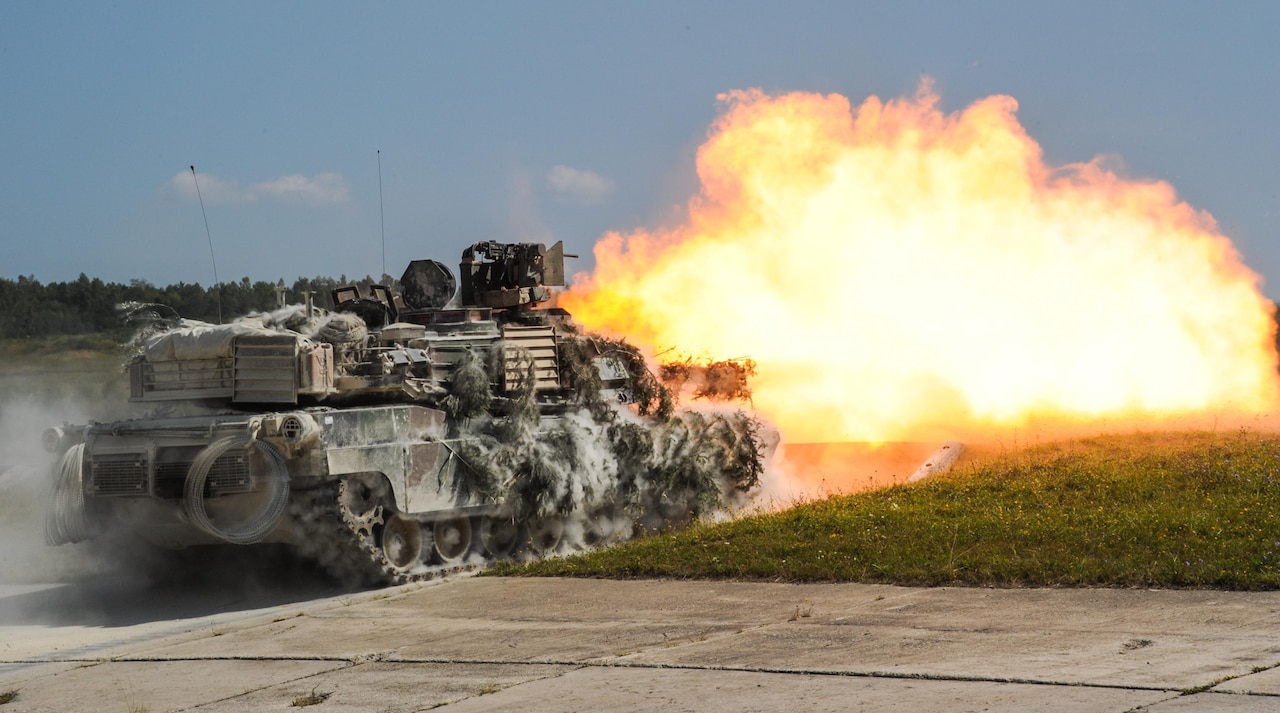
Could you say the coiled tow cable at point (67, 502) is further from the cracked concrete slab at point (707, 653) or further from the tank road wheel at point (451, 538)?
the tank road wheel at point (451, 538)

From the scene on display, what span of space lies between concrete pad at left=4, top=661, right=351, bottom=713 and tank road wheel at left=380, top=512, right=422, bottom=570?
4432 mm

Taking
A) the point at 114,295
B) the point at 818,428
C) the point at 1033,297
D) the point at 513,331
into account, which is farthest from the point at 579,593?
the point at 114,295

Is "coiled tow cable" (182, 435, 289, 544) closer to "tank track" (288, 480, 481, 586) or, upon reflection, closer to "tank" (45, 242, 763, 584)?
"tank" (45, 242, 763, 584)

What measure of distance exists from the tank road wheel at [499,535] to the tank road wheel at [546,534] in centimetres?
20

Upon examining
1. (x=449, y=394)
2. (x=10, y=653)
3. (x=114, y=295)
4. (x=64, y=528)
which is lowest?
(x=10, y=653)

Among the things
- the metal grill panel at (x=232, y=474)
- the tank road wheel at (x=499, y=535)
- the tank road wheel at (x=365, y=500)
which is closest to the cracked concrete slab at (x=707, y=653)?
the tank road wheel at (x=365, y=500)

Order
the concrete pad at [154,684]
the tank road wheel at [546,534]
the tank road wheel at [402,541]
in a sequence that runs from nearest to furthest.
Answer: the concrete pad at [154,684] → the tank road wheel at [402,541] → the tank road wheel at [546,534]

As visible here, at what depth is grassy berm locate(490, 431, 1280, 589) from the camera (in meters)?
10.3

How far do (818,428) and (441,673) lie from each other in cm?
1478

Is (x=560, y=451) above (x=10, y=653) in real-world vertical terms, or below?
above

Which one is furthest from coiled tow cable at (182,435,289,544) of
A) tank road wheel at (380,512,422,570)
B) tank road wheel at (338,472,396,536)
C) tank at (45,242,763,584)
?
tank road wheel at (380,512,422,570)

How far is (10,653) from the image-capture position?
11.5m

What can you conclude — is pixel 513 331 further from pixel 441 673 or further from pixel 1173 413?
pixel 1173 413

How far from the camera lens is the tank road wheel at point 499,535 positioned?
15930mm
